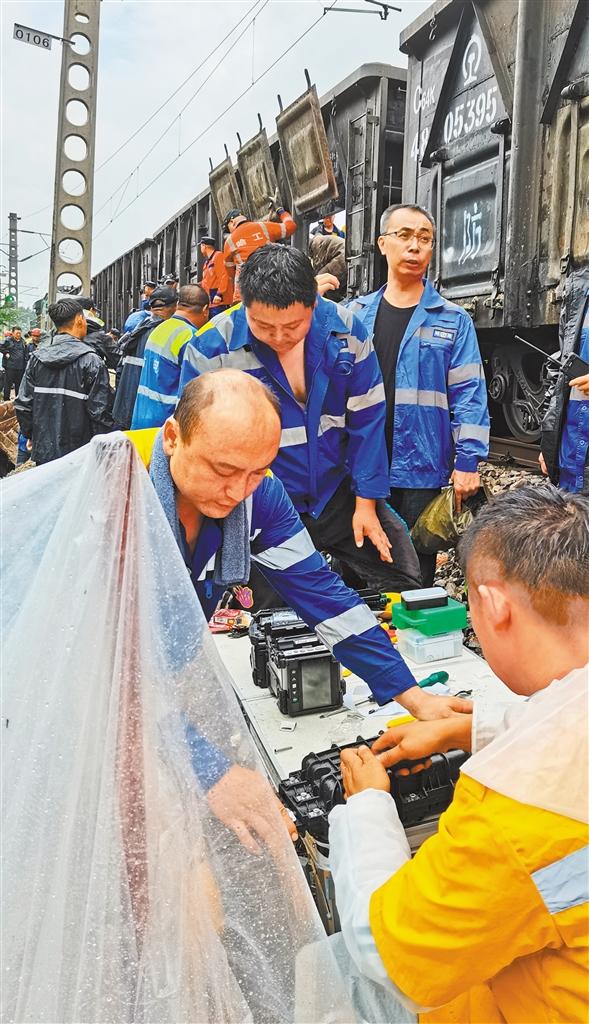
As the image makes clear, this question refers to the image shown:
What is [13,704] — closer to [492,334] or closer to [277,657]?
[277,657]

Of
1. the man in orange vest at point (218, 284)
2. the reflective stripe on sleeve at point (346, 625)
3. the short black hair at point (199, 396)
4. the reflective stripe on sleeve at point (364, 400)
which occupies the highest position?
the man in orange vest at point (218, 284)

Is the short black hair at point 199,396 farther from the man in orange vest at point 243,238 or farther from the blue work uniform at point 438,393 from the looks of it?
the man in orange vest at point 243,238

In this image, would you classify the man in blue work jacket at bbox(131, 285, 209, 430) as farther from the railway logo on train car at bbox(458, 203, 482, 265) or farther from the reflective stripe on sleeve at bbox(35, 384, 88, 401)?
the railway logo on train car at bbox(458, 203, 482, 265)

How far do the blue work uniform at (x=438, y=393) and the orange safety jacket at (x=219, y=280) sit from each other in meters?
2.63

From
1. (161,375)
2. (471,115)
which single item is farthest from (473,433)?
(471,115)

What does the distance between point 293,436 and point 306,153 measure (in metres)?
5.86

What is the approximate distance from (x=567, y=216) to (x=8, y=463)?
591 centimetres

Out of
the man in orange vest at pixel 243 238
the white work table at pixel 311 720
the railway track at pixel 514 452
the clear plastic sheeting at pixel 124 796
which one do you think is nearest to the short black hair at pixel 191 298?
the man in orange vest at pixel 243 238

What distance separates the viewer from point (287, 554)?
171cm

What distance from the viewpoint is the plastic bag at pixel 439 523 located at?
127 inches

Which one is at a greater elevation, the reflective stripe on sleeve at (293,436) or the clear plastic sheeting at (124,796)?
the reflective stripe on sleeve at (293,436)

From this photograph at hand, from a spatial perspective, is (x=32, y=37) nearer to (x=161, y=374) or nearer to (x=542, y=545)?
(x=161, y=374)

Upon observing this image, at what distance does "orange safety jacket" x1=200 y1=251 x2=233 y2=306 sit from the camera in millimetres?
5516

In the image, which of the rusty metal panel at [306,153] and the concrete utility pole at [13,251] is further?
the concrete utility pole at [13,251]
